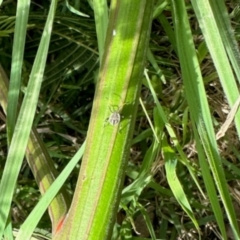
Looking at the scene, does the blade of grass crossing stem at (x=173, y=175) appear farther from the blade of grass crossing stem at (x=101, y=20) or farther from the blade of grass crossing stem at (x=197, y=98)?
the blade of grass crossing stem at (x=101, y=20)

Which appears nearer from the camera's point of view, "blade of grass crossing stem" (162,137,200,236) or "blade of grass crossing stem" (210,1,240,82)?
"blade of grass crossing stem" (210,1,240,82)

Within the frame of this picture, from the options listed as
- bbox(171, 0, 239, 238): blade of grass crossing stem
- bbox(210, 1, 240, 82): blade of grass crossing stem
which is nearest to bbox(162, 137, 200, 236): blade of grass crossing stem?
bbox(171, 0, 239, 238): blade of grass crossing stem

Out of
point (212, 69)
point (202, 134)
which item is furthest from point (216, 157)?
point (212, 69)

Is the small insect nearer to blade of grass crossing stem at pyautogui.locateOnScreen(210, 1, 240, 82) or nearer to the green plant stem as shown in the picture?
the green plant stem

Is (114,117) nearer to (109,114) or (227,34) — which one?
(109,114)

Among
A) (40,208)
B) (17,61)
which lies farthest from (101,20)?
(40,208)

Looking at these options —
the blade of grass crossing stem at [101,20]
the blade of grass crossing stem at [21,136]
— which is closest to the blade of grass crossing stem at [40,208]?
the blade of grass crossing stem at [21,136]
